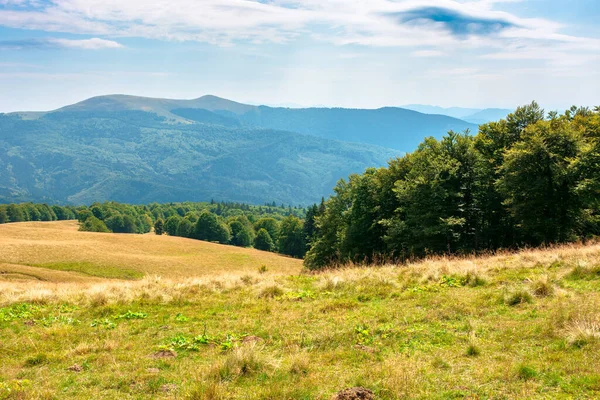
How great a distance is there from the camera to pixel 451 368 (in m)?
7.20

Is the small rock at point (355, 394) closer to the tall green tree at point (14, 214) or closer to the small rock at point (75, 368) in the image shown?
the small rock at point (75, 368)

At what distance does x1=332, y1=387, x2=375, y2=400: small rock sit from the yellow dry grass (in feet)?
90.2

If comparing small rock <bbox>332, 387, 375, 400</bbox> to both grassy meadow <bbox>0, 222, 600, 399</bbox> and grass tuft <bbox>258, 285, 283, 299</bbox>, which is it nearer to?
grassy meadow <bbox>0, 222, 600, 399</bbox>

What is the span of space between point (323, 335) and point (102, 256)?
5553cm

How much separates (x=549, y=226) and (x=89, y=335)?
31.0 metres

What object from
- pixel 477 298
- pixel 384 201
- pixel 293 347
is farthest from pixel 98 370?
pixel 384 201

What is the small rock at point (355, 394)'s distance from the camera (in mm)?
6289

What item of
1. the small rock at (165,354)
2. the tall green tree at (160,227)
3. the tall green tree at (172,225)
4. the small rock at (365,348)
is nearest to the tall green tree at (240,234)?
the tall green tree at (172,225)

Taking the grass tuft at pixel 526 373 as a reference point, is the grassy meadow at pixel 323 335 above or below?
below

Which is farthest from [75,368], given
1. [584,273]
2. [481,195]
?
[481,195]

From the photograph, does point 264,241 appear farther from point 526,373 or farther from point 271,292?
point 526,373

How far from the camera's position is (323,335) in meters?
9.29

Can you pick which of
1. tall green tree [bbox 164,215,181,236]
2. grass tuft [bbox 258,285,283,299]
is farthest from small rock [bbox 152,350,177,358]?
tall green tree [bbox 164,215,181,236]

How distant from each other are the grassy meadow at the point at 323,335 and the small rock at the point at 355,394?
16 centimetres
